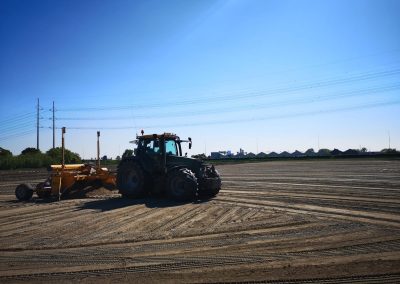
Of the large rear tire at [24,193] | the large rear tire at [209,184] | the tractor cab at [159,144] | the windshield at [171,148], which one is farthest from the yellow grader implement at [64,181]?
the large rear tire at [209,184]

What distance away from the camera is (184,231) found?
8.00 metres

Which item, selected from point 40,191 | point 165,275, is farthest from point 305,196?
point 40,191

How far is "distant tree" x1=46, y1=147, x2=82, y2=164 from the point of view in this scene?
131 feet

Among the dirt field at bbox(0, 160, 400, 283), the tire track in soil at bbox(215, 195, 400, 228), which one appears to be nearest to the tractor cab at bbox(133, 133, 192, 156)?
the dirt field at bbox(0, 160, 400, 283)

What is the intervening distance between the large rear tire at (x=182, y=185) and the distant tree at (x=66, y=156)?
2788cm

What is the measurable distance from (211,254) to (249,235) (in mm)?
1446

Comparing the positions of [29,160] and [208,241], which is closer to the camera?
[208,241]

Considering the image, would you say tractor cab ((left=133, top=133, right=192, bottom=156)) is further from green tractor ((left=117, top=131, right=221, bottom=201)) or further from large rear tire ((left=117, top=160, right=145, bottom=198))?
large rear tire ((left=117, top=160, right=145, bottom=198))

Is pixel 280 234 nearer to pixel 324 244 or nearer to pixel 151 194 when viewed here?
pixel 324 244

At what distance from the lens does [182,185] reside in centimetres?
1256

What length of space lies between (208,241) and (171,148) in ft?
23.8

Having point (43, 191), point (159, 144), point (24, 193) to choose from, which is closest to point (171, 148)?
point (159, 144)

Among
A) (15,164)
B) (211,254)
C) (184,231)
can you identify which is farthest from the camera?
(15,164)

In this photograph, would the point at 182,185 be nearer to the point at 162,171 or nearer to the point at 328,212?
the point at 162,171
